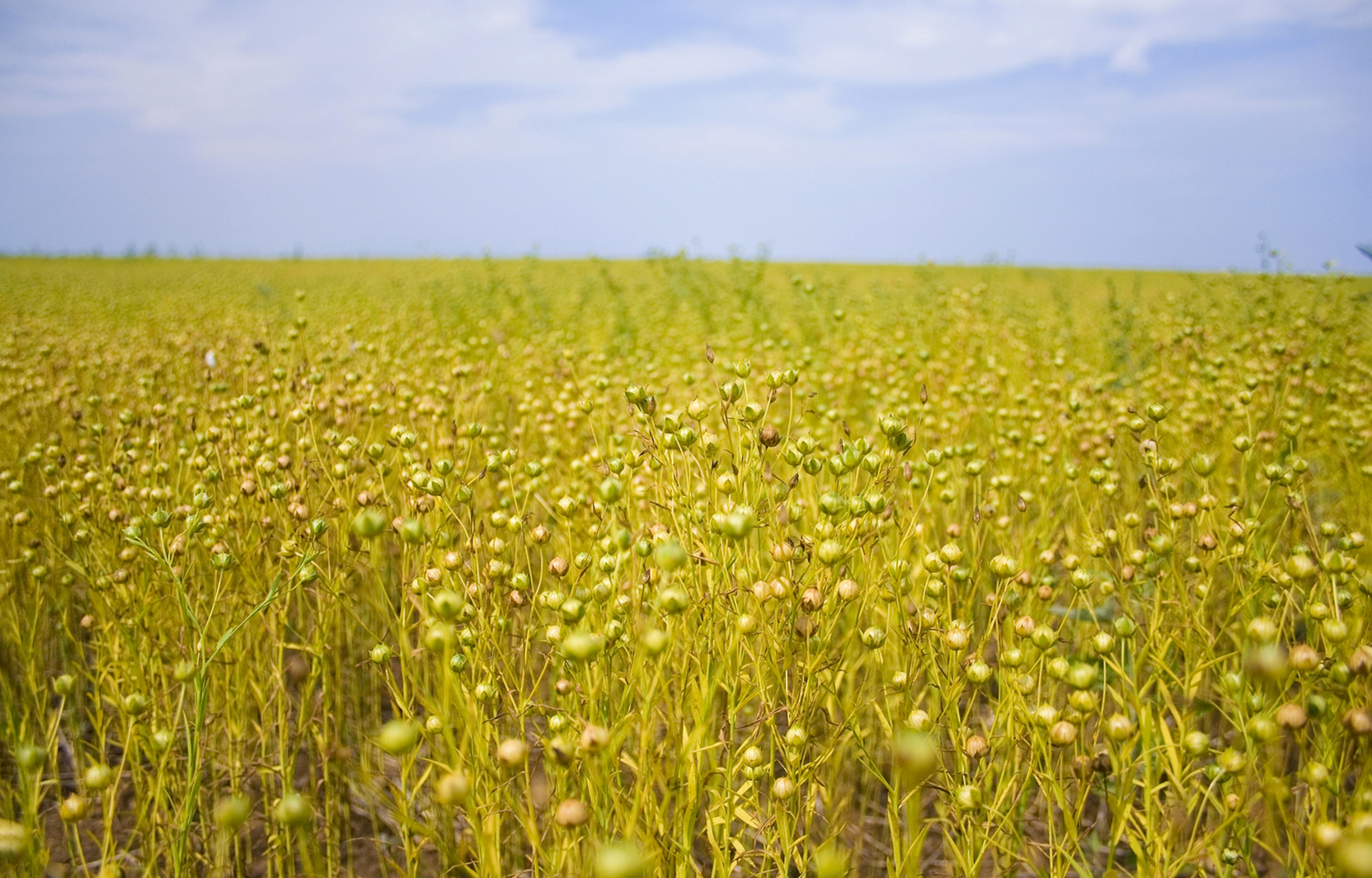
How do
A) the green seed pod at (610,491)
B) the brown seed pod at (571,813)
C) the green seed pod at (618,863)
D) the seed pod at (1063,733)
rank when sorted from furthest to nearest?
the green seed pod at (610,491) → the seed pod at (1063,733) → the brown seed pod at (571,813) → the green seed pod at (618,863)

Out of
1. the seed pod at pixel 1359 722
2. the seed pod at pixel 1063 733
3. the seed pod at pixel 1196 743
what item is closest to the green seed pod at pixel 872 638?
the seed pod at pixel 1063 733

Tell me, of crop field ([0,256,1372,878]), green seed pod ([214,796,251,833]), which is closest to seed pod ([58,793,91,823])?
crop field ([0,256,1372,878])

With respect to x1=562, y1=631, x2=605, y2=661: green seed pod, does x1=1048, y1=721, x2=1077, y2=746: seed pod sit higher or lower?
lower

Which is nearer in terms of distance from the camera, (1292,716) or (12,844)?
(12,844)

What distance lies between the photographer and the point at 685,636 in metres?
1.25

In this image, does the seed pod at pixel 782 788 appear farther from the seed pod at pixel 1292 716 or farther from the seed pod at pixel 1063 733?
the seed pod at pixel 1292 716

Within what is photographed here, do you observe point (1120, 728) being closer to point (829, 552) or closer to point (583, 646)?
point (829, 552)

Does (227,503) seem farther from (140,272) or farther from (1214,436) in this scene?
(140,272)

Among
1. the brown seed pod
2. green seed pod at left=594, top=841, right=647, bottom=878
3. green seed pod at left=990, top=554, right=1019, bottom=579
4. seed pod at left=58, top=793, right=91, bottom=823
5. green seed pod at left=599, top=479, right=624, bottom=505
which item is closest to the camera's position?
green seed pod at left=594, top=841, right=647, bottom=878

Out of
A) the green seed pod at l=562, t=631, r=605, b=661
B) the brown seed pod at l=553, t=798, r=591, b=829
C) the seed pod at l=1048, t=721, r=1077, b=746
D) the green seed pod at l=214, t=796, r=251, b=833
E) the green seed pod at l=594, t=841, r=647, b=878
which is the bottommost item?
the seed pod at l=1048, t=721, r=1077, b=746

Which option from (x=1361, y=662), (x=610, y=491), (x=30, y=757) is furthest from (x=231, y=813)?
(x=1361, y=662)

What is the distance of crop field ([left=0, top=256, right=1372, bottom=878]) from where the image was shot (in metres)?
1.09

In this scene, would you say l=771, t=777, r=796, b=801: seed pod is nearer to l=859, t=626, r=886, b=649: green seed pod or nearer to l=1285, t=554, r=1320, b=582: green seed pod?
l=859, t=626, r=886, b=649: green seed pod

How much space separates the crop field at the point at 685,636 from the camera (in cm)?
109
